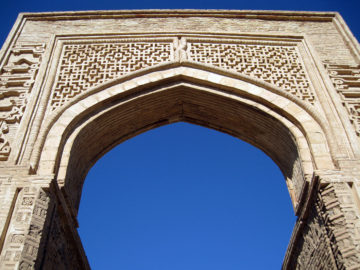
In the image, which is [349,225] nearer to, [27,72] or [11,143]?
[11,143]

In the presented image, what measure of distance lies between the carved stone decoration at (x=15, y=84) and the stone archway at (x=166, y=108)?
0.06 feet

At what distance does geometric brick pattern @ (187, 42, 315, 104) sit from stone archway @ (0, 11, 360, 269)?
21mm

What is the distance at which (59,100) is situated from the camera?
5.62 m

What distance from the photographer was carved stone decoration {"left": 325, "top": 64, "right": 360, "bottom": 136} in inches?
216

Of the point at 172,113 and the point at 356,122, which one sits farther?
the point at 172,113

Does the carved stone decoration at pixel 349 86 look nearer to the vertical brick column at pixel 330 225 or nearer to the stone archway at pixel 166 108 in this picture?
the stone archway at pixel 166 108

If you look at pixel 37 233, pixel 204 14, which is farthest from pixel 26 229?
pixel 204 14

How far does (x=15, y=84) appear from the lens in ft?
19.3

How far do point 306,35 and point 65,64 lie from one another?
3.88 meters

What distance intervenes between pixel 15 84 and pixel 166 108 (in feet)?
7.13

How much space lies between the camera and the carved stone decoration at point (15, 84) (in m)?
5.17

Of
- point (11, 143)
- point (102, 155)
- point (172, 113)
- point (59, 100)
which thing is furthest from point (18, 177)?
point (172, 113)

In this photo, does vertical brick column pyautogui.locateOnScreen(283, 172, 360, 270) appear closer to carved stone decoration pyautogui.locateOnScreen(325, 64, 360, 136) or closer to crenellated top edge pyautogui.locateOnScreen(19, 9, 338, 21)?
carved stone decoration pyautogui.locateOnScreen(325, 64, 360, 136)

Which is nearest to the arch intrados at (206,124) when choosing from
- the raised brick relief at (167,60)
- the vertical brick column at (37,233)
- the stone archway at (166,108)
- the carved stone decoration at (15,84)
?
the stone archway at (166,108)
